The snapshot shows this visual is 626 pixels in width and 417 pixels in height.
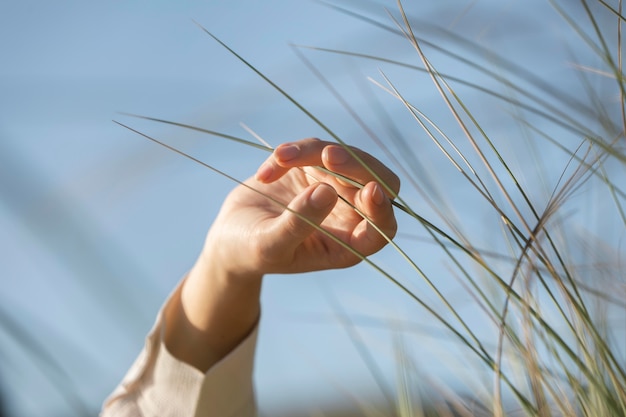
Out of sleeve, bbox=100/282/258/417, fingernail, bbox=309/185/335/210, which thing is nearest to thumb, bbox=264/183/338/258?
fingernail, bbox=309/185/335/210

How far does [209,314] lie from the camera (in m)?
0.93

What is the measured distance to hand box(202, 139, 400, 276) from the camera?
51 centimetres

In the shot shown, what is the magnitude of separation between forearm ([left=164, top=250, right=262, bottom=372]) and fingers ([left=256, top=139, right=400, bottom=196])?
0.29 meters

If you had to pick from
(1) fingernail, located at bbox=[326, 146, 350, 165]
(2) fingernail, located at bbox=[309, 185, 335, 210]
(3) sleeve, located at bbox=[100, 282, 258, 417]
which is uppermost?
(1) fingernail, located at bbox=[326, 146, 350, 165]

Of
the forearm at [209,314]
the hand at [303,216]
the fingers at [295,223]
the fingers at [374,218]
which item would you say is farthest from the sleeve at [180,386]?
the fingers at [374,218]

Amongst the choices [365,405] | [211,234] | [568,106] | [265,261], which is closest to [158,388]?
[211,234]

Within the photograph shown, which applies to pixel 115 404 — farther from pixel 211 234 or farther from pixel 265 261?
pixel 265 261

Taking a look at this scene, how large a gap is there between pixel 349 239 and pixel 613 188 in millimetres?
250

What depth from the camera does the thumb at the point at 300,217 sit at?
505mm

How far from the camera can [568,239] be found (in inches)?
24.3

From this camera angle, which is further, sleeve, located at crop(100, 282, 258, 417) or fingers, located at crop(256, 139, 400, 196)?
sleeve, located at crop(100, 282, 258, 417)

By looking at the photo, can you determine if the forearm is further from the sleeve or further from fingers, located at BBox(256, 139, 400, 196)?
fingers, located at BBox(256, 139, 400, 196)

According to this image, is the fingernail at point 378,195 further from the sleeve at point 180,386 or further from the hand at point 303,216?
the sleeve at point 180,386

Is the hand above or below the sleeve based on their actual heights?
above
